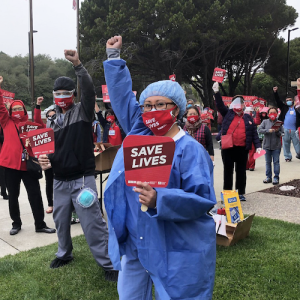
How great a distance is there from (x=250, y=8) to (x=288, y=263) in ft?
80.8

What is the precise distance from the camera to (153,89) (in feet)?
6.70

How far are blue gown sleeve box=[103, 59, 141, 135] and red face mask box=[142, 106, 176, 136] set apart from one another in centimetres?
35

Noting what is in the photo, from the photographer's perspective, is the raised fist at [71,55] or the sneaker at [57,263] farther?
the sneaker at [57,263]

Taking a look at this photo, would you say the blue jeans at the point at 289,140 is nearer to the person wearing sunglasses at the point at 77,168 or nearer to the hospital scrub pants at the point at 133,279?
the person wearing sunglasses at the point at 77,168

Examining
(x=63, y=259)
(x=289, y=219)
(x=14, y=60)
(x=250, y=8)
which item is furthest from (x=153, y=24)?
(x=14, y=60)

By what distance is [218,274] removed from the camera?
3.53 metres

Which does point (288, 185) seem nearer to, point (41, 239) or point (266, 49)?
point (41, 239)

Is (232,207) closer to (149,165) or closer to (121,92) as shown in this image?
(121,92)

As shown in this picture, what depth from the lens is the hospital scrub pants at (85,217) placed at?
11.1 ft

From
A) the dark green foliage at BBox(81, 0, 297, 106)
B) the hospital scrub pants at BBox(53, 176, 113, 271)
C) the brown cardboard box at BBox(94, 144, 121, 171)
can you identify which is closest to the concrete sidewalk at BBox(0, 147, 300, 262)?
the hospital scrub pants at BBox(53, 176, 113, 271)

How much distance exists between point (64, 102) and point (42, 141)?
1.77ft

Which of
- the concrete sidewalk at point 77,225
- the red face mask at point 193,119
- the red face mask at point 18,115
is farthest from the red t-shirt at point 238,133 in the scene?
the red face mask at point 18,115

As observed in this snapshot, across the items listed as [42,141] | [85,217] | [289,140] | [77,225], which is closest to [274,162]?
[289,140]

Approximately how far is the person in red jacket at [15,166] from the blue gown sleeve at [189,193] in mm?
3662
